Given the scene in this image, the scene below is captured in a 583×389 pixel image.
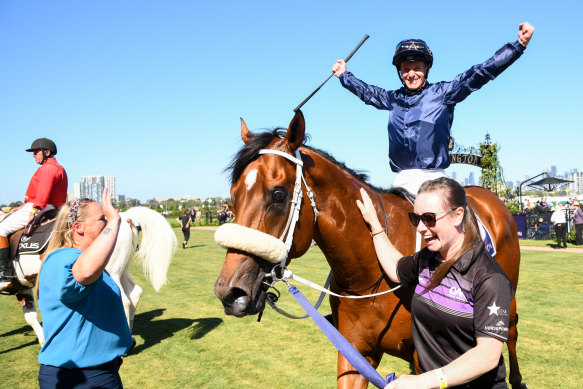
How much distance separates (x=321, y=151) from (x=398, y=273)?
3.53 ft

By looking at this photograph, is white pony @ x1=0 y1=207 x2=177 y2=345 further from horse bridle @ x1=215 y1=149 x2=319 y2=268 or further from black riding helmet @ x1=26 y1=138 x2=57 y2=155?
horse bridle @ x1=215 y1=149 x2=319 y2=268

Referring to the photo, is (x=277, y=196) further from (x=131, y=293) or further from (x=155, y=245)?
(x=131, y=293)

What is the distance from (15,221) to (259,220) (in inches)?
225

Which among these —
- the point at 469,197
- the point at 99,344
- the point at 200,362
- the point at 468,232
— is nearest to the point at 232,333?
the point at 200,362

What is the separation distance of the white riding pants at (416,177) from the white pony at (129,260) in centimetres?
452

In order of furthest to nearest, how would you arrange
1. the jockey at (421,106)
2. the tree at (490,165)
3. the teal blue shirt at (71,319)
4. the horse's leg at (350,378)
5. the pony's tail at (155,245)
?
1. the tree at (490,165)
2. the pony's tail at (155,245)
3. the jockey at (421,106)
4. the horse's leg at (350,378)
5. the teal blue shirt at (71,319)

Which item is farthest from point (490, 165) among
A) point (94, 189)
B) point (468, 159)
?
point (94, 189)

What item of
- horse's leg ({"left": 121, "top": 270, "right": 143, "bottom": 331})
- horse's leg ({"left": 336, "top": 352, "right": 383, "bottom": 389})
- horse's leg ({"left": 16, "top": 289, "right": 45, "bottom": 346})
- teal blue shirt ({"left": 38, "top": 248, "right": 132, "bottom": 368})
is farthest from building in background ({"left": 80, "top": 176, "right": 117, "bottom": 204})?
horse's leg ({"left": 336, "top": 352, "right": 383, "bottom": 389})

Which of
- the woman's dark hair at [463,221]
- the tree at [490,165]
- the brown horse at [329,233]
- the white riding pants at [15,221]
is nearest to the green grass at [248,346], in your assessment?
the white riding pants at [15,221]

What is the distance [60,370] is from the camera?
2.56 metres

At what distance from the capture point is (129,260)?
6.32 metres

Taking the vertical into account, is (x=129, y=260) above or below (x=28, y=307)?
above

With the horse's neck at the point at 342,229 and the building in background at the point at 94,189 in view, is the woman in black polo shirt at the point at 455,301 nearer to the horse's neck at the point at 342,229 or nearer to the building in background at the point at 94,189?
the horse's neck at the point at 342,229

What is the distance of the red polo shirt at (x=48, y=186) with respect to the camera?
5895 mm
